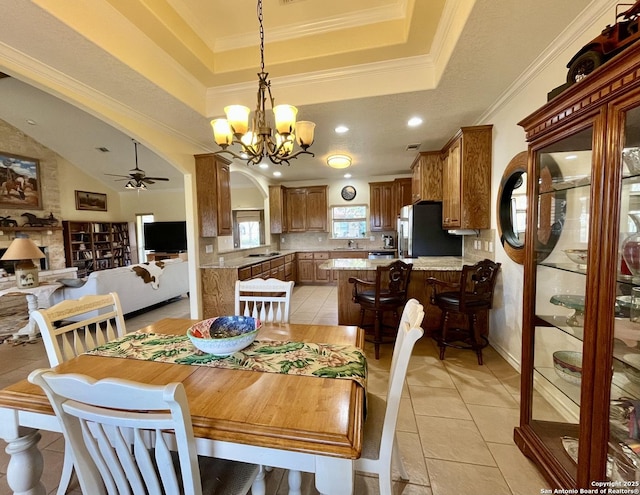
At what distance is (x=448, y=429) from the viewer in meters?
1.87

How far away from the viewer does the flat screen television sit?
8.62 meters

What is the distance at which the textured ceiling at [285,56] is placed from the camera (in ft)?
5.82

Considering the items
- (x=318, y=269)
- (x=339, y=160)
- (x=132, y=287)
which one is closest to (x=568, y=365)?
(x=339, y=160)

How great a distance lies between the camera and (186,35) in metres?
2.27

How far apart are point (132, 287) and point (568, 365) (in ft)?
16.6

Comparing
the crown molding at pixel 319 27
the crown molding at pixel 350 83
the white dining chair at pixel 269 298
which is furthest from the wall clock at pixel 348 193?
the white dining chair at pixel 269 298

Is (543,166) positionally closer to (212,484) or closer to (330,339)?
(330,339)

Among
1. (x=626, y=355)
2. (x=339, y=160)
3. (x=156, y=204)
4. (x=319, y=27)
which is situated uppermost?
(x=319, y=27)

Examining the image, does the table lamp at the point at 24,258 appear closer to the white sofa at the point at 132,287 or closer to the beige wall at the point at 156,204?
the white sofa at the point at 132,287

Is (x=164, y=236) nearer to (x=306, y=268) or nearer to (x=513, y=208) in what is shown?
(x=306, y=268)

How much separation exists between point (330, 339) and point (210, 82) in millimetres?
2722

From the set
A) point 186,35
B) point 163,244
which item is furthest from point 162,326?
point 163,244

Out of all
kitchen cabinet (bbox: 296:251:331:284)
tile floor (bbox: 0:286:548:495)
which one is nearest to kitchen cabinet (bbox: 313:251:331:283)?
kitchen cabinet (bbox: 296:251:331:284)

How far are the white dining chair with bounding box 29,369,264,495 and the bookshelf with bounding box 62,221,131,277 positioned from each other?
8.95m
